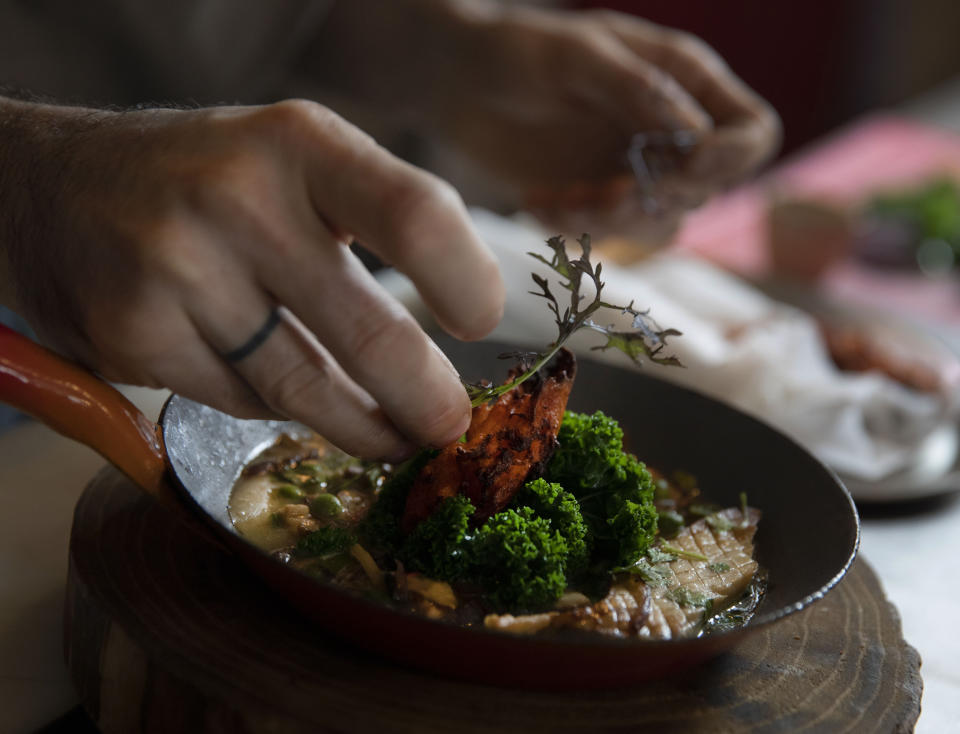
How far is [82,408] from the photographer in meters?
1.07

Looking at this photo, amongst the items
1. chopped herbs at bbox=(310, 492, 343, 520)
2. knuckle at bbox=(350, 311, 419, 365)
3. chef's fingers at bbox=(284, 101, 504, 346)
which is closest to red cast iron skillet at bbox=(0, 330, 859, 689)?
chopped herbs at bbox=(310, 492, 343, 520)

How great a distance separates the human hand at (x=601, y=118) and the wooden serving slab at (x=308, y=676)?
1.55m

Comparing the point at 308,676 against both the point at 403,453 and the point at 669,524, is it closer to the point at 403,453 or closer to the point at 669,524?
the point at 403,453

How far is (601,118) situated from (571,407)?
4.78 feet

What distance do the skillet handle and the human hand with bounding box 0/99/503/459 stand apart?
0.04m

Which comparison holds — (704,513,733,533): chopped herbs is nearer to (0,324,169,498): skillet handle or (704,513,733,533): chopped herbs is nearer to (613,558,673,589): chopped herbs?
(613,558,673,589): chopped herbs

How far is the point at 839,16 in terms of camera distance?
684 cm

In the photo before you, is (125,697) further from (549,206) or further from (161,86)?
(161,86)

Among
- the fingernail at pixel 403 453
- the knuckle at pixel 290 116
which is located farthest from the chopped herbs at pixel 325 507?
the knuckle at pixel 290 116


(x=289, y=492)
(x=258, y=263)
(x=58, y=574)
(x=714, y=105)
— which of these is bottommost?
(x=58, y=574)

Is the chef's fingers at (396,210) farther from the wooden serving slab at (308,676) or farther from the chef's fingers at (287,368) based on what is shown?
the wooden serving slab at (308,676)

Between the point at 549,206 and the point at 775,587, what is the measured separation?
165cm

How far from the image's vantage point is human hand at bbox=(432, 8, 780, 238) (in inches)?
99.3

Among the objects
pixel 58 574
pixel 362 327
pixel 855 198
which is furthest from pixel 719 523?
pixel 855 198
